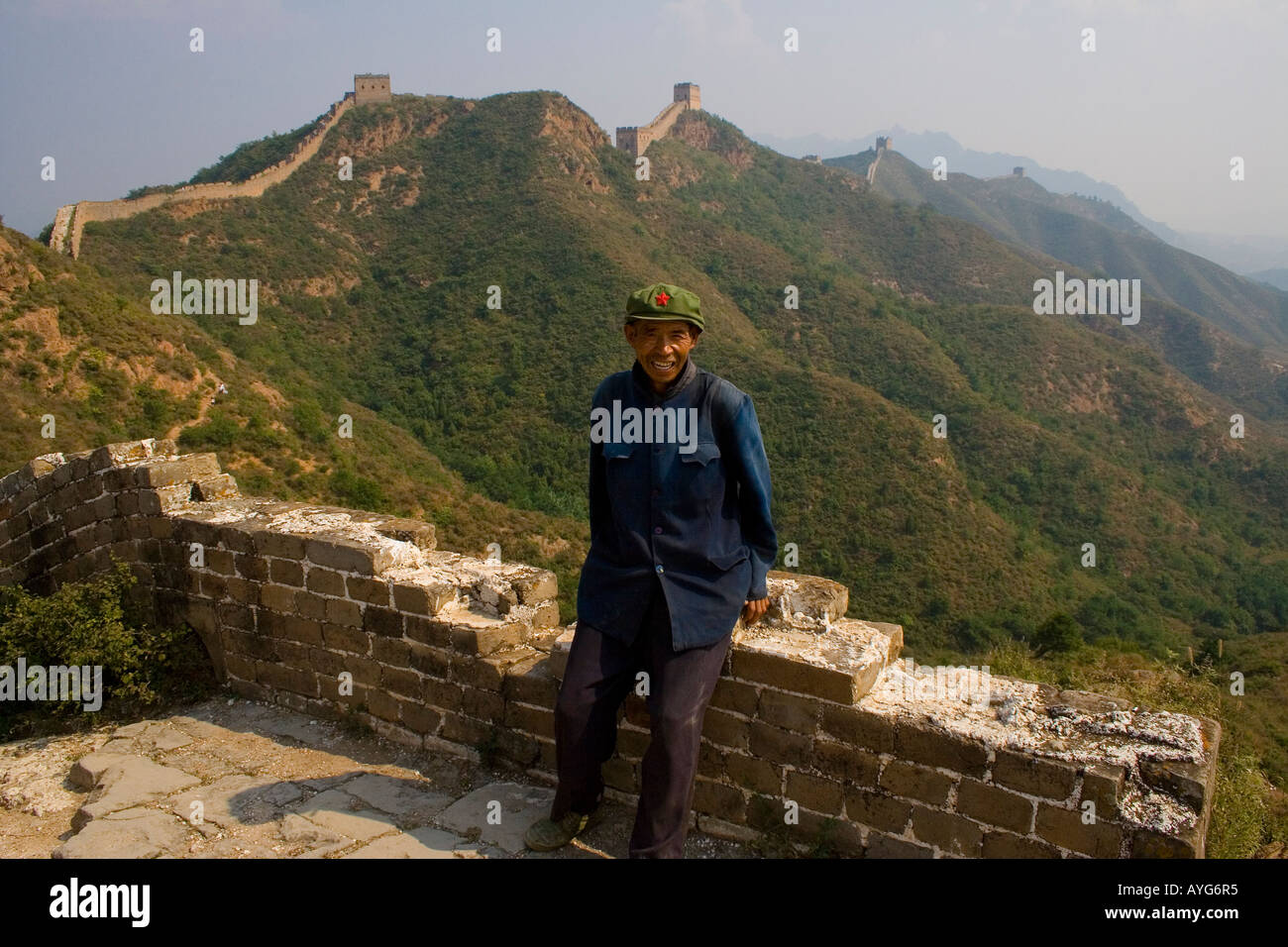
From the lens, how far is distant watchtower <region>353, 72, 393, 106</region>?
5394cm

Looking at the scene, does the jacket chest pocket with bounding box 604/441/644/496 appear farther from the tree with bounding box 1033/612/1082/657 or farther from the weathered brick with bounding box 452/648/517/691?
the tree with bounding box 1033/612/1082/657

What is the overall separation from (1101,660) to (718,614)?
9338 millimetres

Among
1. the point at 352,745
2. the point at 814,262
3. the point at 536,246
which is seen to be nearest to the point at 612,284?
the point at 536,246

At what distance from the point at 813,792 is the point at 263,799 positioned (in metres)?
2.24

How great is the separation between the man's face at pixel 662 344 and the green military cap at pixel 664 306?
0.10 feet

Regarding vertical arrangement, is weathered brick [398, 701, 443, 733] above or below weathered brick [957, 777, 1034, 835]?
below

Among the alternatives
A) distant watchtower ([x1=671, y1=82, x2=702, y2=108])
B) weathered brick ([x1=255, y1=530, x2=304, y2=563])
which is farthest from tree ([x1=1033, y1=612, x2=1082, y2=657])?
distant watchtower ([x1=671, y1=82, x2=702, y2=108])

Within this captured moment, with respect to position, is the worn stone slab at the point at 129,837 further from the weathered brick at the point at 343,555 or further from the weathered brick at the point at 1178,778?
the weathered brick at the point at 1178,778

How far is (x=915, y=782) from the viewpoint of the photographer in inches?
111

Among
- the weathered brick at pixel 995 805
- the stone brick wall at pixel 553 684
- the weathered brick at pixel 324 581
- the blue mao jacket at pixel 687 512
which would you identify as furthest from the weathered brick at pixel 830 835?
the weathered brick at pixel 324 581

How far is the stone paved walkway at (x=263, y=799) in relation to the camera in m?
3.10

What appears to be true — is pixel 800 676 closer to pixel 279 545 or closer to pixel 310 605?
pixel 310 605

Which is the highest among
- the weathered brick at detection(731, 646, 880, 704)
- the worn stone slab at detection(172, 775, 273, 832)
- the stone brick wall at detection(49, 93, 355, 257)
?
the stone brick wall at detection(49, 93, 355, 257)

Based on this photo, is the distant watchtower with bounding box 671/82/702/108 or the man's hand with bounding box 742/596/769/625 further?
the distant watchtower with bounding box 671/82/702/108
